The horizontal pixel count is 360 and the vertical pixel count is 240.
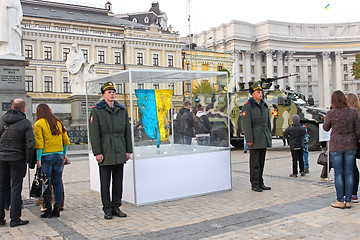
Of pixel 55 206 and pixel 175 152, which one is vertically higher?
pixel 175 152

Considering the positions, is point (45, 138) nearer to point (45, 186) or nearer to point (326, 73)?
point (45, 186)

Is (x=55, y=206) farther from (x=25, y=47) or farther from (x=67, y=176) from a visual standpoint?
(x=25, y=47)

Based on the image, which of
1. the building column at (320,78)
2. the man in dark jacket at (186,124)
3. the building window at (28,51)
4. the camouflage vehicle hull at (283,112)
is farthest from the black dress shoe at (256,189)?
the building column at (320,78)

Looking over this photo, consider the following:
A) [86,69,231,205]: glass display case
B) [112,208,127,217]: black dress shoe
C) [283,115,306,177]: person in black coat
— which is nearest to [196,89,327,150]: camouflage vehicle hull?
[283,115,306,177]: person in black coat

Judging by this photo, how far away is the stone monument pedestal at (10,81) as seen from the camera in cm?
1498

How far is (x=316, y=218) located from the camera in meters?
5.70

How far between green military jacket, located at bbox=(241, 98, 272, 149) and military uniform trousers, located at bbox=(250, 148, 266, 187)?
173mm

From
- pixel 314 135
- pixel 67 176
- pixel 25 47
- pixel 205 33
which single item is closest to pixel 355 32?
pixel 205 33

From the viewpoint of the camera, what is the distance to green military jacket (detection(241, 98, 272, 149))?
802 cm

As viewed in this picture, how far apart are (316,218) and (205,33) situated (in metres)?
101

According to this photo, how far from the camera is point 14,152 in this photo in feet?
18.5

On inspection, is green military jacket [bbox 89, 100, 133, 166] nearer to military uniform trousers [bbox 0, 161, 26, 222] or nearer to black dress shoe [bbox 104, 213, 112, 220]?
black dress shoe [bbox 104, 213, 112, 220]

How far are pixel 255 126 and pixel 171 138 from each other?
242 cm

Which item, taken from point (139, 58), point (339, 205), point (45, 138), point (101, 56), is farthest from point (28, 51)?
point (339, 205)
